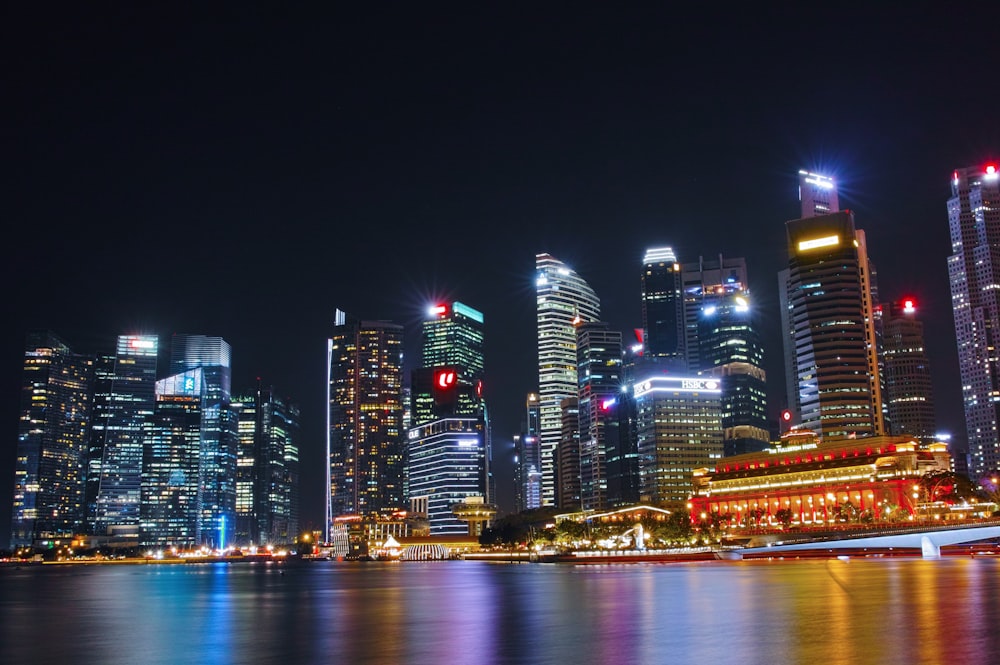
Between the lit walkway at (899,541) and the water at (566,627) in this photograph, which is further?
the lit walkway at (899,541)

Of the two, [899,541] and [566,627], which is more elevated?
[566,627]

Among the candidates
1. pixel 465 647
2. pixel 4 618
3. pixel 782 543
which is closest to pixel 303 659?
pixel 465 647

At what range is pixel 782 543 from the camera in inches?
6654

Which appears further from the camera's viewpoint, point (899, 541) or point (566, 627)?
point (899, 541)

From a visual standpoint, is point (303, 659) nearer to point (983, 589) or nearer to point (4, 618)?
point (4, 618)

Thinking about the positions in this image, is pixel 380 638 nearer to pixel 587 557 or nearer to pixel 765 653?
pixel 765 653

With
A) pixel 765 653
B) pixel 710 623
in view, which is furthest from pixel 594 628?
pixel 765 653

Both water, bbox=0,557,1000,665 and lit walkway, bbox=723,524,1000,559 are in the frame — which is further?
lit walkway, bbox=723,524,1000,559

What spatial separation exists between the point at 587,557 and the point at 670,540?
18.4m

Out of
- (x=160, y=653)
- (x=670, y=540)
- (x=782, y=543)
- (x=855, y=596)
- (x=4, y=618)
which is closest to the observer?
(x=160, y=653)

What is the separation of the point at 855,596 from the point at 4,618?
2250 inches

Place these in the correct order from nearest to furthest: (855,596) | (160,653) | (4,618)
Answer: (160,653), (855,596), (4,618)

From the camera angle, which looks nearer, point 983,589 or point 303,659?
point 303,659

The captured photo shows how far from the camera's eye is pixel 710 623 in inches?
1710
